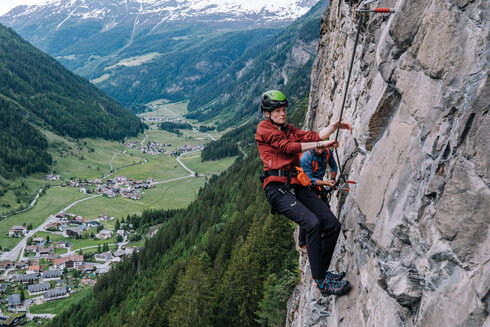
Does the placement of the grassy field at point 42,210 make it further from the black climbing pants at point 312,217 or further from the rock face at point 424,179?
the rock face at point 424,179

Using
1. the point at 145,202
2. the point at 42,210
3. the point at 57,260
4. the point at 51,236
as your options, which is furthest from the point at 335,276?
the point at 42,210

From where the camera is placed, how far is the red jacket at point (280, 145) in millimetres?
8992

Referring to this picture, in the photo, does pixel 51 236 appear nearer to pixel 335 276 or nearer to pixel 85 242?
pixel 85 242

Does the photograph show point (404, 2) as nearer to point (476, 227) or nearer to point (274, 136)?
point (274, 136)

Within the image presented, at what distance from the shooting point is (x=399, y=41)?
26.1 feet

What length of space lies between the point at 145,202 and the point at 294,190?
A: 16055 centimetres

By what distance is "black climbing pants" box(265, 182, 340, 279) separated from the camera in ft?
29.8

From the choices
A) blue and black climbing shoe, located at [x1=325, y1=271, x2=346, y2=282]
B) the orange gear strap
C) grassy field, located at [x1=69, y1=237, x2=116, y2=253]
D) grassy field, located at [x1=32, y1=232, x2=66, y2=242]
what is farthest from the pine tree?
grassy field, located at [x1=32, y1=232, x2=66, y2=242]

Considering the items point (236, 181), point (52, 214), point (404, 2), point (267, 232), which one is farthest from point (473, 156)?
point (52, 214)

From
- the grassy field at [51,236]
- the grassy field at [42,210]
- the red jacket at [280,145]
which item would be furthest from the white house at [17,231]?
the red jacket at [280,145]

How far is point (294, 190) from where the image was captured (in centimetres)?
975

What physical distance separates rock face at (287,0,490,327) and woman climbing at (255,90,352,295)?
0.74 m

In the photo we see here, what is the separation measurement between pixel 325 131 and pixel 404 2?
11.3 feet

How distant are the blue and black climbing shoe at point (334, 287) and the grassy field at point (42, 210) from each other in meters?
145
